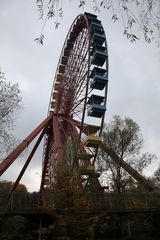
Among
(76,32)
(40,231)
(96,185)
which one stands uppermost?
(76,32)

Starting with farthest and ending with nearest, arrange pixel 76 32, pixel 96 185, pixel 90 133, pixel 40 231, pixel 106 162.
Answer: pixel 76 32, pixel 106 162, pixel 90 133, pixel 96 185, pixel 40 231

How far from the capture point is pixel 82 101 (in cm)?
2847

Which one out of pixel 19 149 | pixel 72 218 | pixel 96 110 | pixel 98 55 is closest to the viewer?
pixel 72 218

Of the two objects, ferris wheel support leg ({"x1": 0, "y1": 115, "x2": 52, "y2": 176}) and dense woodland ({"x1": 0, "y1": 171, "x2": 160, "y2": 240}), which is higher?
ferris wheel support leg ({"x1": 0, "y1": 115, "x2": 52, "y2": 176})

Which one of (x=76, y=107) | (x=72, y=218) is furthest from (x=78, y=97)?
(x=72, y=218)

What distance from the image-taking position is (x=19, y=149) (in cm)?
2783

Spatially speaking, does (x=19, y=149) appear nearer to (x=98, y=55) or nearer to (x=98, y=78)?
(x=98, y=78)

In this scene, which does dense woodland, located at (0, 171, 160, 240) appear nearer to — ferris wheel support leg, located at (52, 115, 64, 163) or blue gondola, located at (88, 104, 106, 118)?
ferris wheel support leg, located at (52, 115, 64, 163)

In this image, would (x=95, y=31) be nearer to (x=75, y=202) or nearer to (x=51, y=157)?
(x=51, y=157)

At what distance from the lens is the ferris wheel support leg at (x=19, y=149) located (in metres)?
26.7

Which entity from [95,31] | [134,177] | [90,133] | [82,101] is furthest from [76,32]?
[134,177]

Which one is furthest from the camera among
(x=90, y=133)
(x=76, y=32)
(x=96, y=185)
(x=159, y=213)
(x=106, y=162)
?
(x=76, y=32)

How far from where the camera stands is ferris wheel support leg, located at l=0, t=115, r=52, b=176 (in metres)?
26.7

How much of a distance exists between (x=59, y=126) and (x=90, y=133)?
4885mm
